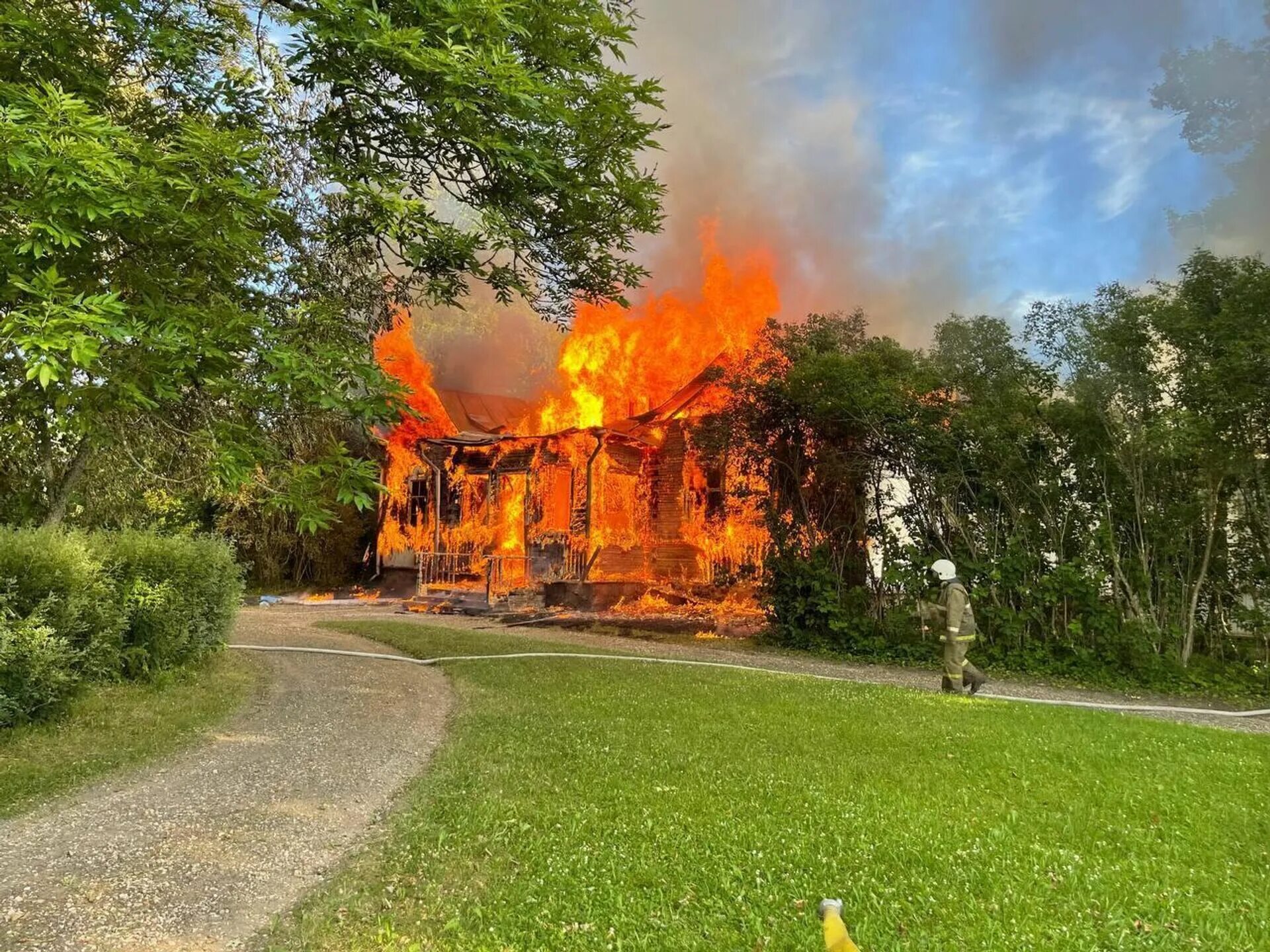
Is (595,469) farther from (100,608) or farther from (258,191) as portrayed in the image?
(258,191)

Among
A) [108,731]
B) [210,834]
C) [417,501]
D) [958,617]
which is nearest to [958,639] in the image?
[958,617]

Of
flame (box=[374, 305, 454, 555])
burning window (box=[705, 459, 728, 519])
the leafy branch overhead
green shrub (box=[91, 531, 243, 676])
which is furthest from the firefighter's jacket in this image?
flame (box=[374, 305, 454, 555])

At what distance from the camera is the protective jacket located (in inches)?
360

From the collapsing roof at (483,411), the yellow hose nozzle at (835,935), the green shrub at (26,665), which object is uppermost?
the collapsing roof at (483,411)

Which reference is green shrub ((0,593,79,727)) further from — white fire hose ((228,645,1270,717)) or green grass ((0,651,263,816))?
white fire hose ((228,645,1270,717))

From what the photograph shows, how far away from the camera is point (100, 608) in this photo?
7.66m

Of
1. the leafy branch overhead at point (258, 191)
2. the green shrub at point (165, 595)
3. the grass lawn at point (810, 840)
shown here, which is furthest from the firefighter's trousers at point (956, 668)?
the green shrub at point (165, 595)

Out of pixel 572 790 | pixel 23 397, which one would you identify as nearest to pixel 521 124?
pixel 23 397

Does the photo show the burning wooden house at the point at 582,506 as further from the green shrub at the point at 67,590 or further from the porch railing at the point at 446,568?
the green shrub at the point at 67,590

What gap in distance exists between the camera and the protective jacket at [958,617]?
30.0 feet

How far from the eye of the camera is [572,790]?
507 centimetres

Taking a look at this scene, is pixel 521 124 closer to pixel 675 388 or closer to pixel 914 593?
pixel 914 593

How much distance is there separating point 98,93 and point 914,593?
466 inches

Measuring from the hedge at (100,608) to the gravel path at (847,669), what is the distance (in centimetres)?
574
